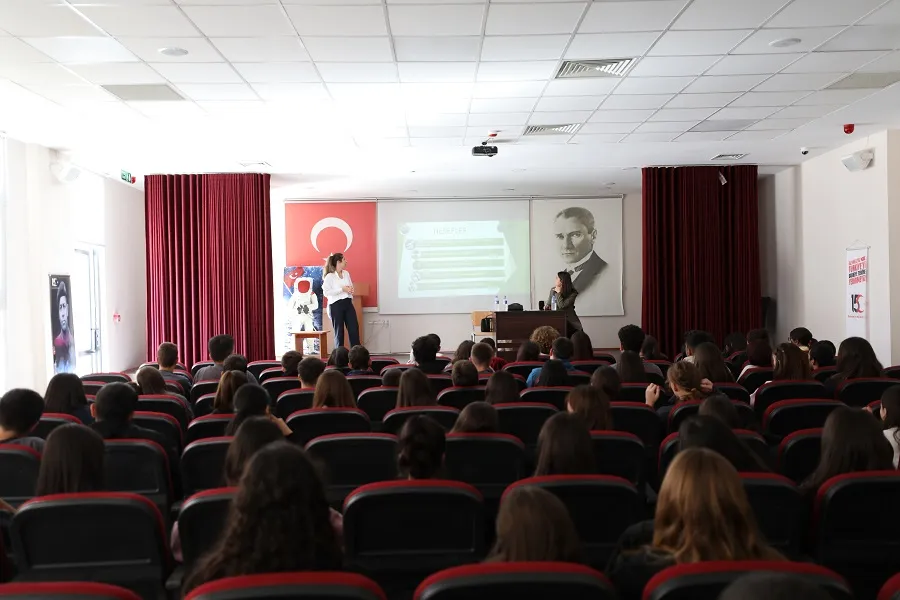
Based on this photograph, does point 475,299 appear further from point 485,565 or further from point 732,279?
point 485,565

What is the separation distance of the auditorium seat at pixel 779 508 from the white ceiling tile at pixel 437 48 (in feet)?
13.8

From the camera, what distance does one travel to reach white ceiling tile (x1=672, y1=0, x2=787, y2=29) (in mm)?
5148

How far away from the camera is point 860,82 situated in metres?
7.29

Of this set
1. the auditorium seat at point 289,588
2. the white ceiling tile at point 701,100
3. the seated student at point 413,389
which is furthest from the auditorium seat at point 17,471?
the white ceiling tile at point 701,100

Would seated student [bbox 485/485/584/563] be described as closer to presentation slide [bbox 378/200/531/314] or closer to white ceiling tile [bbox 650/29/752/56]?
white ceiling tile [bbox 650/29/752/56]

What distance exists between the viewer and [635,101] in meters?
7.82

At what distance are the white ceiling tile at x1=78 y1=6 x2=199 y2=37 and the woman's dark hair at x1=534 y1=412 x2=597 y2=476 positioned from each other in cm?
388

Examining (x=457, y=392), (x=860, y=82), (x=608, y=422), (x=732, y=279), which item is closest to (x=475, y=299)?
(x=732, y=279)

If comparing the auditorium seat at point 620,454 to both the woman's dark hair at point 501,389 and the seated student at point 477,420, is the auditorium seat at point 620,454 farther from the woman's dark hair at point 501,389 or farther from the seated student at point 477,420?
the woman's dark hair at point 501,389

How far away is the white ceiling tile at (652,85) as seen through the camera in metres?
7.00

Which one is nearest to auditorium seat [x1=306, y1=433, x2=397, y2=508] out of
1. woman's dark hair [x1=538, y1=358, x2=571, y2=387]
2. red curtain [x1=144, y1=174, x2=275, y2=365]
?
woman's dark hair [x1=538, y1=358, x2=571, y2=387]

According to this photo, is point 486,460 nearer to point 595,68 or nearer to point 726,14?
point 726,14

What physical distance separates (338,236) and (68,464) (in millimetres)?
12704

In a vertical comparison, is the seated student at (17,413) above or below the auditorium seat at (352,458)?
above
